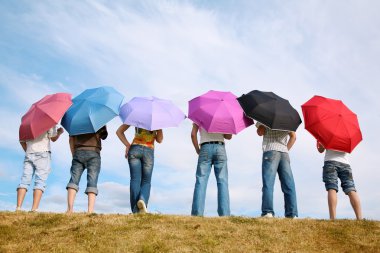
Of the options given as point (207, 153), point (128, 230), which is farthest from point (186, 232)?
point (207, 153)

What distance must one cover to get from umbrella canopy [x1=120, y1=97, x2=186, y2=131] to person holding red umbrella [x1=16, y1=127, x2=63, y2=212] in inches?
90.6

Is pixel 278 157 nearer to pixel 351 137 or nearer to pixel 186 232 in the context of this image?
pixel 351 137

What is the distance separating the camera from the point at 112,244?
1047 centimetres

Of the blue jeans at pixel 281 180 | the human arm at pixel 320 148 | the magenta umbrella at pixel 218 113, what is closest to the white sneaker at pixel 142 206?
the magenta umbrella at pixel 218 113

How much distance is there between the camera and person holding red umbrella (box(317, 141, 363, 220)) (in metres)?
13.0

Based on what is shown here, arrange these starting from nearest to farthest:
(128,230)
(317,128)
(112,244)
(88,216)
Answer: (112,244) < (128,230) < (88,216) < (317,128)

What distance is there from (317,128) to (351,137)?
40.4 inches

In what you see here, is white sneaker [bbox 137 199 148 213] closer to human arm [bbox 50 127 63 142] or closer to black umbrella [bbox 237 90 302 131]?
human arm [bbox 50 127 63 142]

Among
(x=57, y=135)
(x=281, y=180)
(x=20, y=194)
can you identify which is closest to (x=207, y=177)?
(x=281, y=180)

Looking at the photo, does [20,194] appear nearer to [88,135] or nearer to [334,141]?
[88,135]

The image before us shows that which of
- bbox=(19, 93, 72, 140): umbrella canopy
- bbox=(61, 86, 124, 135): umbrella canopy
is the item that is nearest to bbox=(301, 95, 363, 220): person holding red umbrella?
bbox=(61, 86, 124, 135): umbrella canopy

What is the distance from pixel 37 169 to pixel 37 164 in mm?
151

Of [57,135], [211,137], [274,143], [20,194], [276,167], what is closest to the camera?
[276,167]

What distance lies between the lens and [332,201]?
12.9 metres
